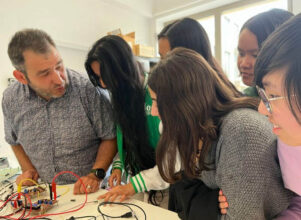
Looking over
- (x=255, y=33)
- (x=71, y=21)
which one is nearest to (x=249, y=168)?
(x=255, y=33)

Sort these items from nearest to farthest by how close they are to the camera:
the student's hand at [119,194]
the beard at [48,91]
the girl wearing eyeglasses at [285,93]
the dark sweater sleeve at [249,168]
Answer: the girl wearing eyeglasses at [285,93], the dark sweater sleeve at [249,168], the student's hand at [119,194], the beard at [48,91]

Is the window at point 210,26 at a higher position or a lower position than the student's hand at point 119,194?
higher

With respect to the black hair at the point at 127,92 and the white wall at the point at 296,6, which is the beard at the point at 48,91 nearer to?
the black hair at the point at 127,92

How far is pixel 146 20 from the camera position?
139 inches

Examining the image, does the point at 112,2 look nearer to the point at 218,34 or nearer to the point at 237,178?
the point at 218,34

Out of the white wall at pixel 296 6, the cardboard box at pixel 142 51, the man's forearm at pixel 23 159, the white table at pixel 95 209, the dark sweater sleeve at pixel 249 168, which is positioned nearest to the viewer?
the dark sweater sleeve at pixel 249 168

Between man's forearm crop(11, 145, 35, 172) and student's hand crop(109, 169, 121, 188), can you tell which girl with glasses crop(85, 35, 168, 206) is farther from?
man's forearm crop(11, 145, 35, 172)

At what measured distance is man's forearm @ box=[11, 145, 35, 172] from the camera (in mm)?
1360

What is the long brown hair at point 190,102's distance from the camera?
2.26 feet

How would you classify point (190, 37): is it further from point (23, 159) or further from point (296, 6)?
point (296, 6)

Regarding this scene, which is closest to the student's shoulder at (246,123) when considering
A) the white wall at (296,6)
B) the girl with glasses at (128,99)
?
the girl with glasses at (128,99)

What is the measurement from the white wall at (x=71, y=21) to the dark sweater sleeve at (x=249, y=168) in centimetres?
215

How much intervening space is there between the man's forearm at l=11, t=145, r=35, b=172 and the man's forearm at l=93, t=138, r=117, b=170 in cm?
44

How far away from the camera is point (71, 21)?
2527 millimetres
